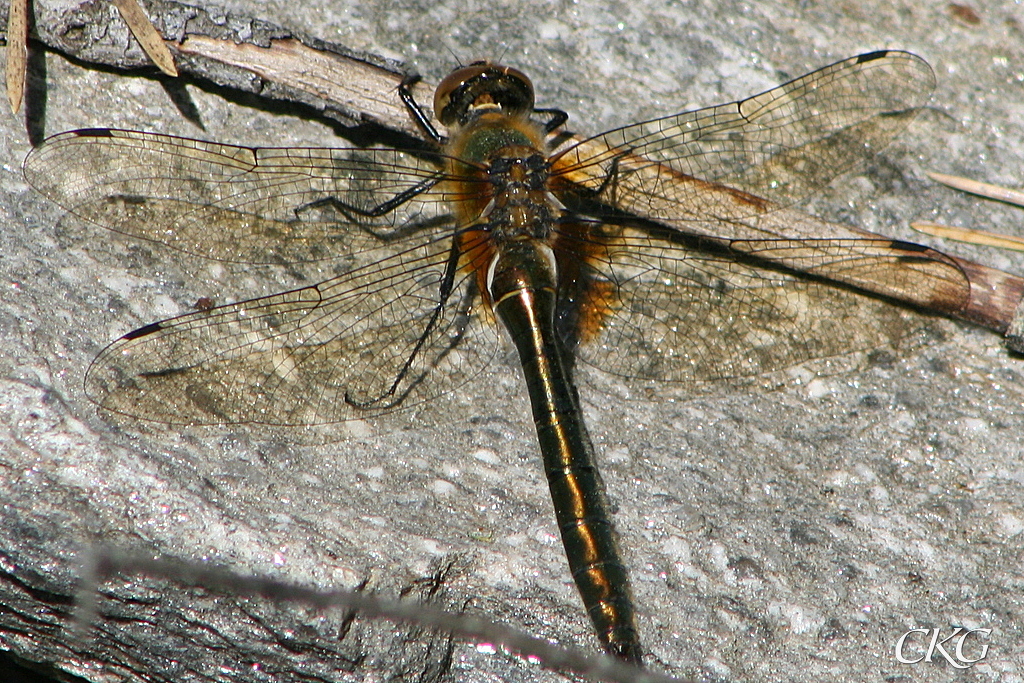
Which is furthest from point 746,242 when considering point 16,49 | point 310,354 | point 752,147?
point 16,49

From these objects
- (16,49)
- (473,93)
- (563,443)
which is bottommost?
(563,443)

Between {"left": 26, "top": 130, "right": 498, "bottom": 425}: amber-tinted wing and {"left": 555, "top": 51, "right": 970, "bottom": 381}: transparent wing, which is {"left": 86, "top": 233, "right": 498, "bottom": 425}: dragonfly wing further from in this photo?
{"left": 555, "top": 51, "right": 970, "bottom": 381}: transparent wing

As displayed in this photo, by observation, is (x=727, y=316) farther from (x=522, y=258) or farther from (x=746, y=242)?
(x=522, y=258)

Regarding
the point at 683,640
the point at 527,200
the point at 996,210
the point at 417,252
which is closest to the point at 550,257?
the point at 527,200

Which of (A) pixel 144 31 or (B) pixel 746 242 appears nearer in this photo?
(B) pixel 746 242

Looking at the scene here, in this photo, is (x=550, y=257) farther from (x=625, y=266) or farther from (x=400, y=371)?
(x=400, y=371)

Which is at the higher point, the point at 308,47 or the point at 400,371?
the point at 308,47
